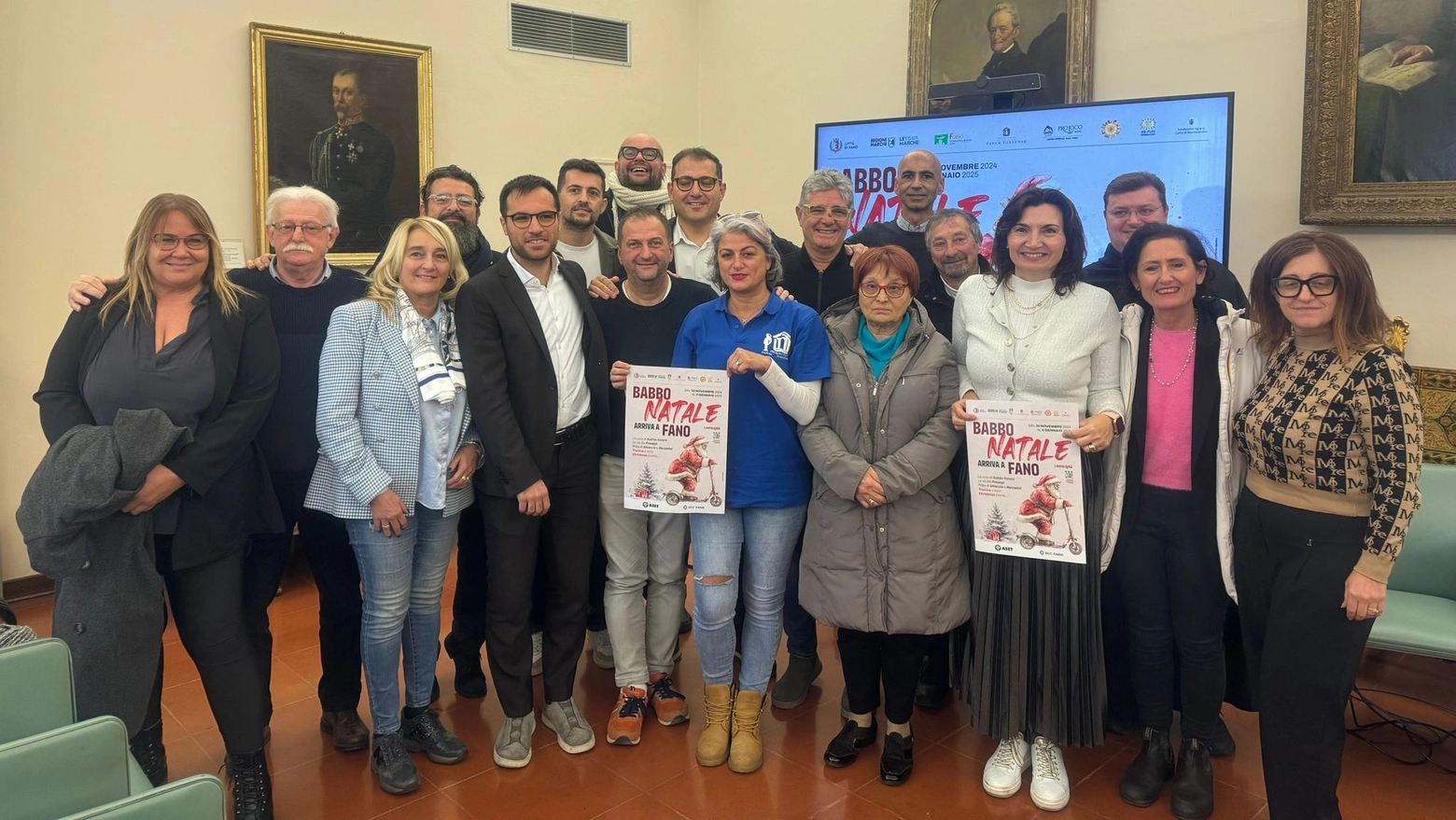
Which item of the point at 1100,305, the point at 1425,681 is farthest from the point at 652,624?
the point at 1425,681

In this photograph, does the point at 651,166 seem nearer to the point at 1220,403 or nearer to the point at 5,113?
the point at 1220,403

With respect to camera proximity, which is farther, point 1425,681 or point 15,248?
point 15,248

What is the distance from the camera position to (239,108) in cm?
477

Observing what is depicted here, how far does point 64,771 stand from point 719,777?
1788 mm

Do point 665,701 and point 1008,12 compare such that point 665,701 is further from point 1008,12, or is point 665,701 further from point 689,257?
point 1008,12

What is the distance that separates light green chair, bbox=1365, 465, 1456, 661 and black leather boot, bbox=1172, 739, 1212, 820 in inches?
30.5

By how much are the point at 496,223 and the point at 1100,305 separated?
402 cm

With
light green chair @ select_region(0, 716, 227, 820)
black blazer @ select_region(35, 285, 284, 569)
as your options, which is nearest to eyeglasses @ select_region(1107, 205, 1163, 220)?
black blazer @ select_region(35, 285, 284, 569)

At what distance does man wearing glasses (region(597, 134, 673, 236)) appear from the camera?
13.3 feet

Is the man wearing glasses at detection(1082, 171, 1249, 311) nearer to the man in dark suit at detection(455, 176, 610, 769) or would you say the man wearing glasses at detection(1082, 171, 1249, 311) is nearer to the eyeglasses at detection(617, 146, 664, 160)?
the man in dark suit at detection(455, 176, 610, 769)

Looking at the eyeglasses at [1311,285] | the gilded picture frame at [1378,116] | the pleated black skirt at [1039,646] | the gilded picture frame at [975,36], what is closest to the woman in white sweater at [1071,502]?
the pleated black skirt at [1039,646]

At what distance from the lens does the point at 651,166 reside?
4082 millimetres

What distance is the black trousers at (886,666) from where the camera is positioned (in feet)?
9.32

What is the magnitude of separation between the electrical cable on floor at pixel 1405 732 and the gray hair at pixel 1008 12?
11.1 feet
